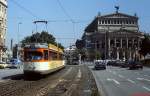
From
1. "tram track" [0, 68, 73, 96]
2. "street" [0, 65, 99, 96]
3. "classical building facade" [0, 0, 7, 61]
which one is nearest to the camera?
"tram track" [0, 68, 73, 96]

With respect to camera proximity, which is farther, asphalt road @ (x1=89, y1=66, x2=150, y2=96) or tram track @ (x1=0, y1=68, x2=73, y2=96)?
asphalt road @ (x1=89, y1=66, x2=150, y2=96)

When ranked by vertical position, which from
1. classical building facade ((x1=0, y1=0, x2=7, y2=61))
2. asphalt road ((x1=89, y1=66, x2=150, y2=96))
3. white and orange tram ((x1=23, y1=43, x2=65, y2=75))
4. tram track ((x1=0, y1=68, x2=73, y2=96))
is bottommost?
asphalt road ((x1=89, y1=66, x2=150, y2=96))

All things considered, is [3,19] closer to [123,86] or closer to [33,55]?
[33,55]

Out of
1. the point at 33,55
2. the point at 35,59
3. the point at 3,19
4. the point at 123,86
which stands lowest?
the point at 123,86

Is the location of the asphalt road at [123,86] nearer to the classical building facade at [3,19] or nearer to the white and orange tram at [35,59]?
the white and orange tram at [35,59]

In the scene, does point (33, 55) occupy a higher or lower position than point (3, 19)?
lower

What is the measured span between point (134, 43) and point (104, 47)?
13.6m

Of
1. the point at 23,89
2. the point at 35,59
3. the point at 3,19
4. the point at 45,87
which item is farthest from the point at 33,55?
the point at 3,19

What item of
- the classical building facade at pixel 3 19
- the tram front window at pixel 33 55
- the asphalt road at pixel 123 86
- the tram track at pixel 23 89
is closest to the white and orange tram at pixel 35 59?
the tram front window at pixel 33 55

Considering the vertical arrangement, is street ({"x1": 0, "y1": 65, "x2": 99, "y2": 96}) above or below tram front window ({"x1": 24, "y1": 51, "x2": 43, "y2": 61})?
below

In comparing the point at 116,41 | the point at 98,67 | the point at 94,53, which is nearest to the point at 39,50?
the point at 98,67

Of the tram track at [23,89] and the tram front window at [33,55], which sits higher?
the tram front window at [33,55]

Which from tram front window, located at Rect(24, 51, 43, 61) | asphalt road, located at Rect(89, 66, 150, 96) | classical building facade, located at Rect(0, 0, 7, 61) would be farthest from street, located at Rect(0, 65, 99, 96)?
classical building facade, located at Rect(0, 0, 7, 61)

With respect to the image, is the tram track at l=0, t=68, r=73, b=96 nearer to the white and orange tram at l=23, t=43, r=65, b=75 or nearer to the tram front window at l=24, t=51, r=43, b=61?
the white and orange tram at l=23, t=43, r=65, b=75
